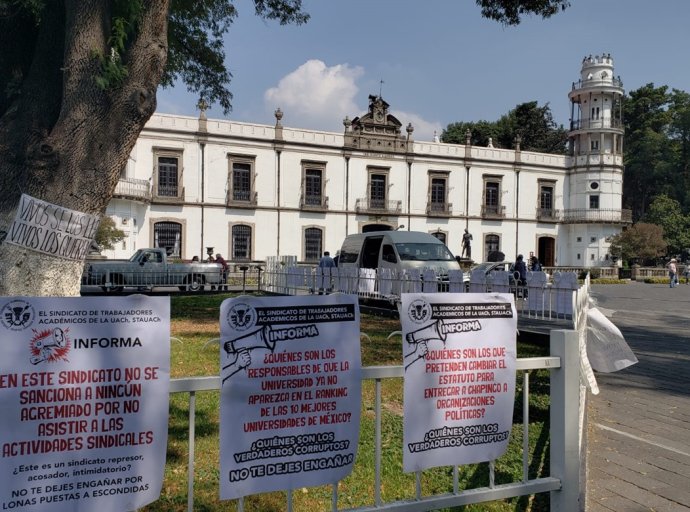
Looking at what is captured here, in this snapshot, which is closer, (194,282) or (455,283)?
(455,283)

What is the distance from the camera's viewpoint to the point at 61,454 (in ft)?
6.28

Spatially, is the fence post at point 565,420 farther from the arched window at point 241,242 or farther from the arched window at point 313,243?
the arched window at point 313,243

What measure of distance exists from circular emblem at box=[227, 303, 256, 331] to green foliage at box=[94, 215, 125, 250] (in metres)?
25.8

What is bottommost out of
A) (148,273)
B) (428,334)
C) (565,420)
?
(565,420)

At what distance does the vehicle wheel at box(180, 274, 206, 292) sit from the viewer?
21.2 metres

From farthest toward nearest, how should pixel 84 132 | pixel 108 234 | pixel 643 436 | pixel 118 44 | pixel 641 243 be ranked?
pixel 641 243
pixel 108 234
pixel 118 44
pixel 84 132
pixel 643 436

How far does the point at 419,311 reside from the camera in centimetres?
248

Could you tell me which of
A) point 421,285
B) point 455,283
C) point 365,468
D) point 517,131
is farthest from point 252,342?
point 517,131

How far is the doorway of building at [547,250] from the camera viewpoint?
43.4 metres

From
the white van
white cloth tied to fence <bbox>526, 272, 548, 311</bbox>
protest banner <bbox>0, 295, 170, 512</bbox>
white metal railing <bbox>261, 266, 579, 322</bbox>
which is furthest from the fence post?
the white van

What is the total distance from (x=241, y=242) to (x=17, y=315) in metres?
33.2

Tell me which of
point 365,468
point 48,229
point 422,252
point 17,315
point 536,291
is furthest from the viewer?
point 422,252

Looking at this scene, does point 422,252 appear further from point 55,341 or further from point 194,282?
point 55,341

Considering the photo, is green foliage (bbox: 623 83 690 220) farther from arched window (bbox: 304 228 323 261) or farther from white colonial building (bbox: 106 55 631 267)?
arched window (bbox: 304 228 323 261)
